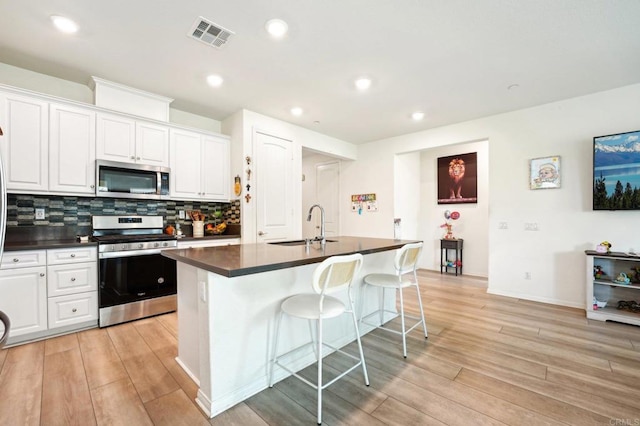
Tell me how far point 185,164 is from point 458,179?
4.95 meters

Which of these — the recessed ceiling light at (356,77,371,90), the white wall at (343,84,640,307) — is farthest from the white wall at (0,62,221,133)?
the white wall at (343,84,640,307)

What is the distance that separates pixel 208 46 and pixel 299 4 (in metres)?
0.99

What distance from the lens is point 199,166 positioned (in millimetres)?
3965

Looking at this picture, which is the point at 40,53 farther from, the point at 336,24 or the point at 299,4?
the point at 336,24

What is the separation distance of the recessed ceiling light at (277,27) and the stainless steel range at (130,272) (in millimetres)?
2542

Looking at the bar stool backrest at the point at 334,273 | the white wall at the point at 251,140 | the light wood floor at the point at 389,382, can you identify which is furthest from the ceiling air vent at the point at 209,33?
the light wood floor at the point at 389,382

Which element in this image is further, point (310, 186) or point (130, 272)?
point (310, 186)

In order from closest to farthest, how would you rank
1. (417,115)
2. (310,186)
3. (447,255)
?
(417,115)
(447,255)
(310,186)

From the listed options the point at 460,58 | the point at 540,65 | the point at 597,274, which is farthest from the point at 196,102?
the point at 597,274

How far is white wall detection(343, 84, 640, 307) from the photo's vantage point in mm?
3439

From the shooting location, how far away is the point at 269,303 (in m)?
2.06

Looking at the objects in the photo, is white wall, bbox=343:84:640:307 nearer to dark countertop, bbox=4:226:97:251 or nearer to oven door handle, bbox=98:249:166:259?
oven door handle, bbox=98:249:166:259

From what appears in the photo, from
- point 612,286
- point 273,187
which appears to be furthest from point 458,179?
point 273,187

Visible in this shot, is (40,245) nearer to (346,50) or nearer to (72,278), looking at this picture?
(72,278)
